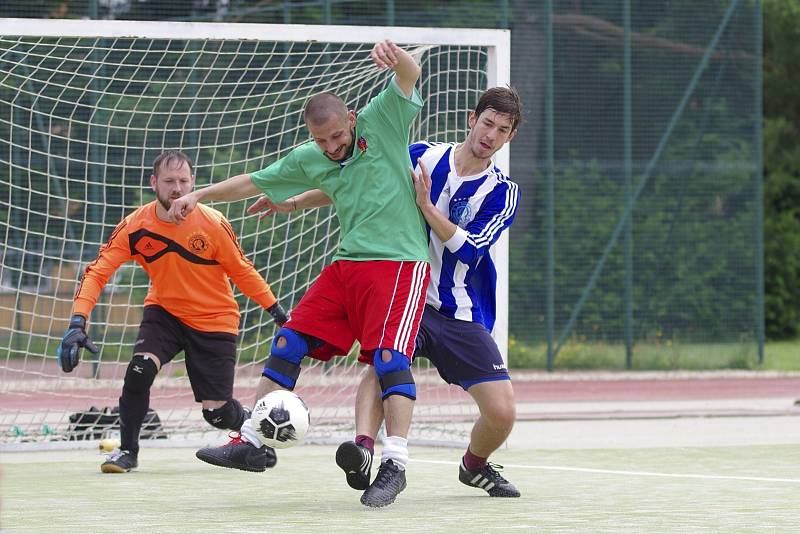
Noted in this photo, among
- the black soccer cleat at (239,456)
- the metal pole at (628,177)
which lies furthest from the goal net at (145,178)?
the metal pole at (628,177)

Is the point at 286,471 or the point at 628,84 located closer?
the point at 286,471

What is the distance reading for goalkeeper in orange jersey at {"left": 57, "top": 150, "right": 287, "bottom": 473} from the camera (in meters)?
7.15

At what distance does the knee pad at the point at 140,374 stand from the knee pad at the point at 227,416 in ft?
1.42

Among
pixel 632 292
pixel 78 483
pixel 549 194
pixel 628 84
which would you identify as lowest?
pixel 78 483

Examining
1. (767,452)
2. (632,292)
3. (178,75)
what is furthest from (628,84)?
(767,452)

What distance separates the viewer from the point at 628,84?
16.1 meters

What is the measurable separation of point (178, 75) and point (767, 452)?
5663 mm

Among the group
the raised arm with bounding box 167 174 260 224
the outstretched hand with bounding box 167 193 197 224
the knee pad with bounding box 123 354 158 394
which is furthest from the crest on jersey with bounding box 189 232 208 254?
the outstretched hand with bounding box 167 193 197 224

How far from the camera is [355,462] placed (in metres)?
5.31

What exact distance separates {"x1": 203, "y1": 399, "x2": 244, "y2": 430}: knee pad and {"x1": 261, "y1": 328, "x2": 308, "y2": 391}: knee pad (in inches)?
75.7

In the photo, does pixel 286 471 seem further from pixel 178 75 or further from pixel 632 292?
pixel 632 292

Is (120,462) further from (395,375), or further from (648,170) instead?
(648,170)

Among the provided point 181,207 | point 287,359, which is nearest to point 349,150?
point 181,207

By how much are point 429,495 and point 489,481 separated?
0.26 meters
